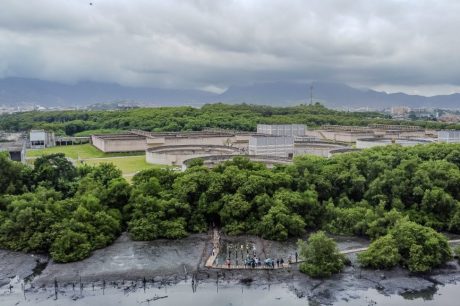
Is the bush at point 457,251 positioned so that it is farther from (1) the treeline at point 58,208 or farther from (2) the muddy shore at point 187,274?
(1) the treeline at point 58,208

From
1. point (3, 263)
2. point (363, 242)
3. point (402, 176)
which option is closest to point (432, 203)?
point (402, 176)

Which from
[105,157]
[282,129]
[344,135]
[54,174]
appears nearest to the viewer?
[54,174]

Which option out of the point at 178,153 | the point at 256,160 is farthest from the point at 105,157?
the point at 256,160

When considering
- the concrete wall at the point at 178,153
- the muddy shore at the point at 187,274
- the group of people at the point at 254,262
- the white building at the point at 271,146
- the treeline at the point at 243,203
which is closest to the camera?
the muddy shore at the point at 187,274

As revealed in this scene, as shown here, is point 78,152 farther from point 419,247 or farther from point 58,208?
point 419,247

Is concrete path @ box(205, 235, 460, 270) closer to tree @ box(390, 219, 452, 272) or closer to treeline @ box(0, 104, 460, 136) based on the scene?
tree @ box(390, 219, 452, 272)

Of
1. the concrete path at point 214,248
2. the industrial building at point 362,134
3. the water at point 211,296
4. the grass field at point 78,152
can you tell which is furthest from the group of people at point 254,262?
the industrial building at point 362,134

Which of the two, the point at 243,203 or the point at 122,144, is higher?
the point at 122,144
